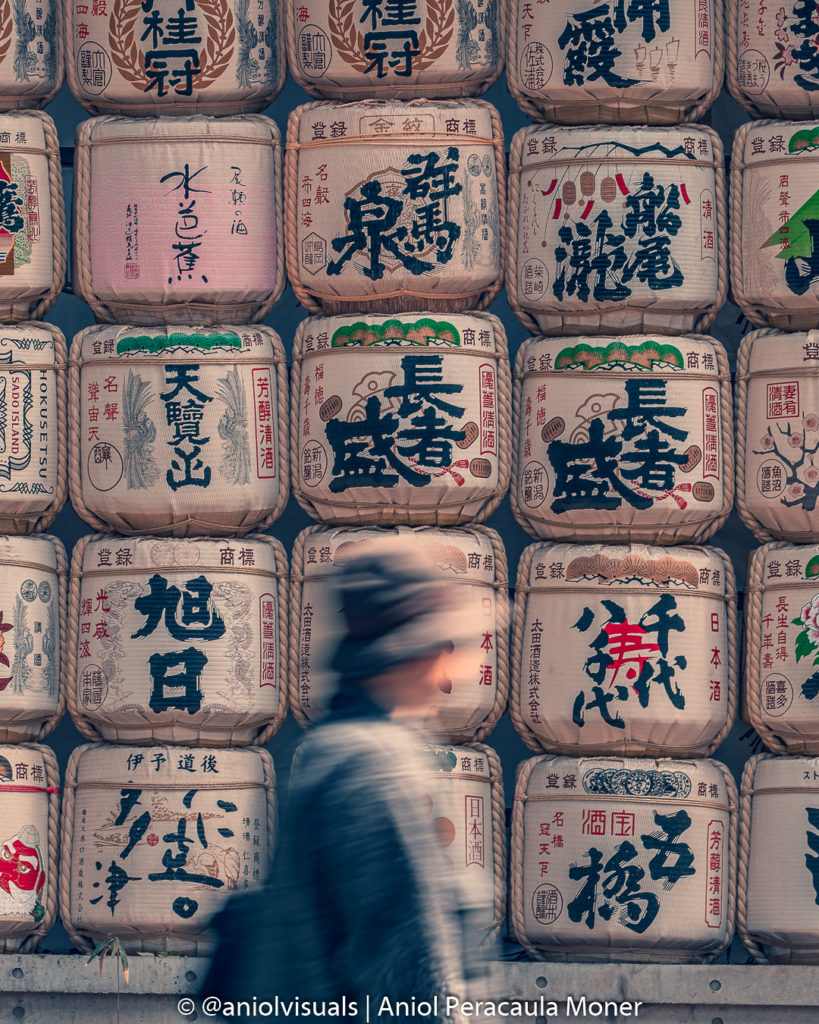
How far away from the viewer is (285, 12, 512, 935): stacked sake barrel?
299cm

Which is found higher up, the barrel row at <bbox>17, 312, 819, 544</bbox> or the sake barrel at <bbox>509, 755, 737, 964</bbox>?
the barrel row at <bbox>17, 312, 819, 544</bbox>

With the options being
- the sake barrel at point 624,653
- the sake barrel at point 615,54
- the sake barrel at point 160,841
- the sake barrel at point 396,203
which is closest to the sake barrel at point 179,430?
the sake barrel at point 396,203

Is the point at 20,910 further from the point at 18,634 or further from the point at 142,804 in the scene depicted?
the point at 18,634

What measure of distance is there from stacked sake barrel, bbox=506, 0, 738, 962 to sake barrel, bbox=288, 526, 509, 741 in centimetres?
4

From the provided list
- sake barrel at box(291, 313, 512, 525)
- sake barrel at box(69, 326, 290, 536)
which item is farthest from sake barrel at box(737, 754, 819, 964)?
sake barrel at box(69, 326, 290, 536)

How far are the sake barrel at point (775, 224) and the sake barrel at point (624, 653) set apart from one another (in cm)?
49

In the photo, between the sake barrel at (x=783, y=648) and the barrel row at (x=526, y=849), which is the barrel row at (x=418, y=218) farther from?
the barrel row at (x=526, y=849)

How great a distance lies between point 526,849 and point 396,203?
1205 millimetres

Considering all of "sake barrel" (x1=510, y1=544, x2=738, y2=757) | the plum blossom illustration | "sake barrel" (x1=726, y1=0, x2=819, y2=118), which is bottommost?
"sake barrel" (x1=510, y1=544, x2=738, y2=757)

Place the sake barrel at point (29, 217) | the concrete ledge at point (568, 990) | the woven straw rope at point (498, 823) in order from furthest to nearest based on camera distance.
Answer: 1. the sake barrel at point (29, 217)
2. the woven straw rope at point (498, 823)
3. the concrete ledge at point (568, 990)

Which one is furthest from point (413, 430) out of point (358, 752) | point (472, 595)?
point (358, 752)

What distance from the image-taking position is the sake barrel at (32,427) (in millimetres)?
3041

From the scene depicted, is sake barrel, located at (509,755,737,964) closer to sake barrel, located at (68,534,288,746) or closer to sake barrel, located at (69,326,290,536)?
sake barrel, located at (68,534,288,746)

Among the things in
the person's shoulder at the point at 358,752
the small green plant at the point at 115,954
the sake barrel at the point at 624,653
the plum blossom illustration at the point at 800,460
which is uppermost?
the person's shoulder at the point at 358,752
